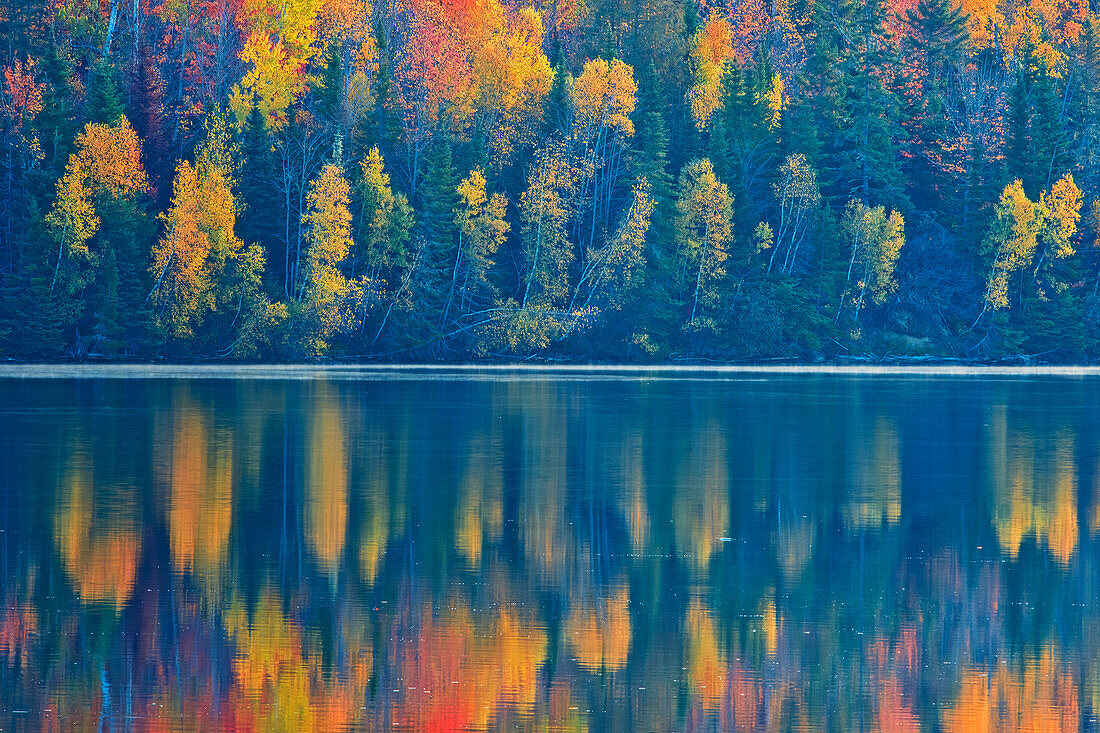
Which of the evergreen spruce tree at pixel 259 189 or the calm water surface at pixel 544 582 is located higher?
the evergreen spruce tree at pixel 259 189

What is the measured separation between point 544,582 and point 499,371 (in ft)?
157

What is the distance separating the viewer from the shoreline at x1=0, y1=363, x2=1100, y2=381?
2186 inches

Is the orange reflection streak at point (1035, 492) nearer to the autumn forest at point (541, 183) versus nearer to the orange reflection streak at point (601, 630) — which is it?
the orange reflection streak at point (601, 630)

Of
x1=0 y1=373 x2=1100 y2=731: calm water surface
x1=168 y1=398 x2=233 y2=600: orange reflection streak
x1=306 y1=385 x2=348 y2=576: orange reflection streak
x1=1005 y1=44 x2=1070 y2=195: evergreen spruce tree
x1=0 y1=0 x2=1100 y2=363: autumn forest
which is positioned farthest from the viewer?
x1=1005 y1=44 x2=1070 y2=195: evergreen spruce tree

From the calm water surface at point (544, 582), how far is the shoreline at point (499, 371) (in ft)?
85.3

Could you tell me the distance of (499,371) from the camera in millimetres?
62250

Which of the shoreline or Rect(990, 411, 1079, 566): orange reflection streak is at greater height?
the shoreline

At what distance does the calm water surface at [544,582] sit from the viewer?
1055 cm

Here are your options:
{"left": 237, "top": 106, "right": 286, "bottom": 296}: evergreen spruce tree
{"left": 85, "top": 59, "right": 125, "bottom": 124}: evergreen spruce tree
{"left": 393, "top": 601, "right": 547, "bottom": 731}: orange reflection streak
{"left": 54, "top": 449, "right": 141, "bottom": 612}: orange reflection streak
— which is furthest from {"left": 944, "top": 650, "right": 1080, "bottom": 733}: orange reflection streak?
{"left": 85, "top": 59, "right": 125, "bottom": 124}: evergreen spruce tree

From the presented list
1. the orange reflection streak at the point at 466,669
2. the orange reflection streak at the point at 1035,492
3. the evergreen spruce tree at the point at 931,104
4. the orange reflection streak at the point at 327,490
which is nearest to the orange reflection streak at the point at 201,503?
the orange reflection streak at the point at 327,490

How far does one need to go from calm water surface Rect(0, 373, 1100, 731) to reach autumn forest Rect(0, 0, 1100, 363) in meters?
37.4

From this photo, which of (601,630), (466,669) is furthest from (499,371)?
(466,669)

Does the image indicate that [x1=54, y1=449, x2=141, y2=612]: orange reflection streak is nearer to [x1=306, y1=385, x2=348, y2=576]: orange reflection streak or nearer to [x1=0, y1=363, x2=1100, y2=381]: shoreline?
[x1=306, y1=385, x2=348, y2=576]: orange reflection streak

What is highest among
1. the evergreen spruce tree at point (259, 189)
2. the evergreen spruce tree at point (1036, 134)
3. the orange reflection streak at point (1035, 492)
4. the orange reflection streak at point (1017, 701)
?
the evergreen spruce tree at point (1036, 134)
